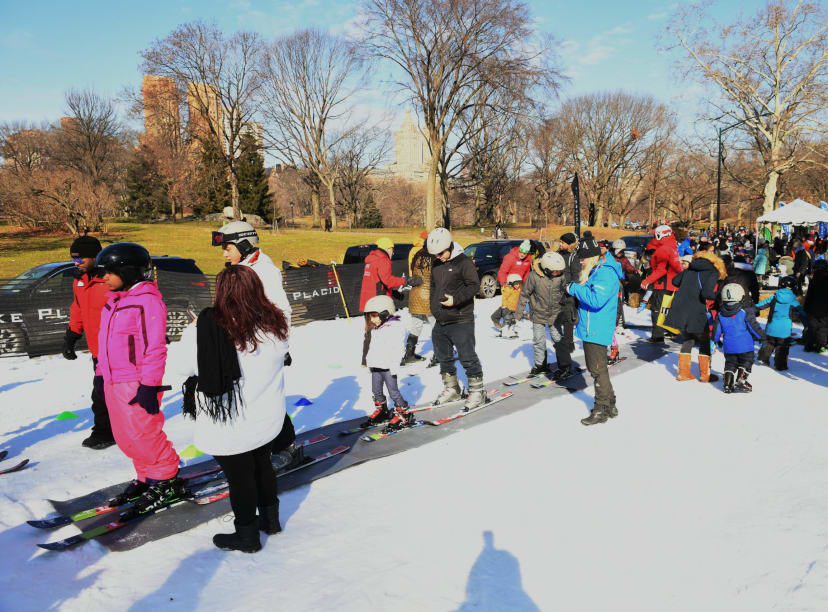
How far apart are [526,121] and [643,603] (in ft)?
90.4

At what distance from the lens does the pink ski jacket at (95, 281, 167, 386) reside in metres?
3.62

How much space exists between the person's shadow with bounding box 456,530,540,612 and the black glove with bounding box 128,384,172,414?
232 cm

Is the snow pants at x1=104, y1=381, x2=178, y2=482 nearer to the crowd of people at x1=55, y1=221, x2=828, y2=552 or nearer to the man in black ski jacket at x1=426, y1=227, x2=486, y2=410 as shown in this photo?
the crowd of people at x1=55, y1=221, x2=828, y2=552

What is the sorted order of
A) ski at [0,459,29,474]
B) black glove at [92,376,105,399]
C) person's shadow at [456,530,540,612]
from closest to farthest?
person's shadow at [456,530,540,612] < ski at [0,459,29,474] < black glove at [92,376,105,399]

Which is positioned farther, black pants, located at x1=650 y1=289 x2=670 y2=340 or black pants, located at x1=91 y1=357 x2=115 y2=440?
black pants, located at x1=650 y1=289 x2=670 y2=340

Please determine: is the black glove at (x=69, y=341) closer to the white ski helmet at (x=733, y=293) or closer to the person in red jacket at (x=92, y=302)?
the person in red jacket at (x=92, y=302)

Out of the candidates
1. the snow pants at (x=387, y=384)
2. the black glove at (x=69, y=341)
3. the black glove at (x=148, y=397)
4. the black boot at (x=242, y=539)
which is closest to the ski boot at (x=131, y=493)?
the black glove at (x=148, y=397)

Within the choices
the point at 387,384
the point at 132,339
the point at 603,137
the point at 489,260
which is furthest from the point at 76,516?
the point at 603,137

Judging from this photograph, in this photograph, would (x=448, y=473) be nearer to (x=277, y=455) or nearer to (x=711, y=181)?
(x=277, y=455)

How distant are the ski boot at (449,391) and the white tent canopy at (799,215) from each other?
1559cm

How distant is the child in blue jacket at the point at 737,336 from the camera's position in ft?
21.5

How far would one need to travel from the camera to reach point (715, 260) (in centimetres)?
779

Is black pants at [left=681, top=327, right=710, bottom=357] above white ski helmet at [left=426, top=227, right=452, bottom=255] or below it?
below

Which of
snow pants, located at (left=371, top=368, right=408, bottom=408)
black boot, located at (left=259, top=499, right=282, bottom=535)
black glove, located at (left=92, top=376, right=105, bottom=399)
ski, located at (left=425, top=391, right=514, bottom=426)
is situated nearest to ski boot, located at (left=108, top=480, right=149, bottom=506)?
black boot, located at (left=259, top=499, right=282, bottom=535)
